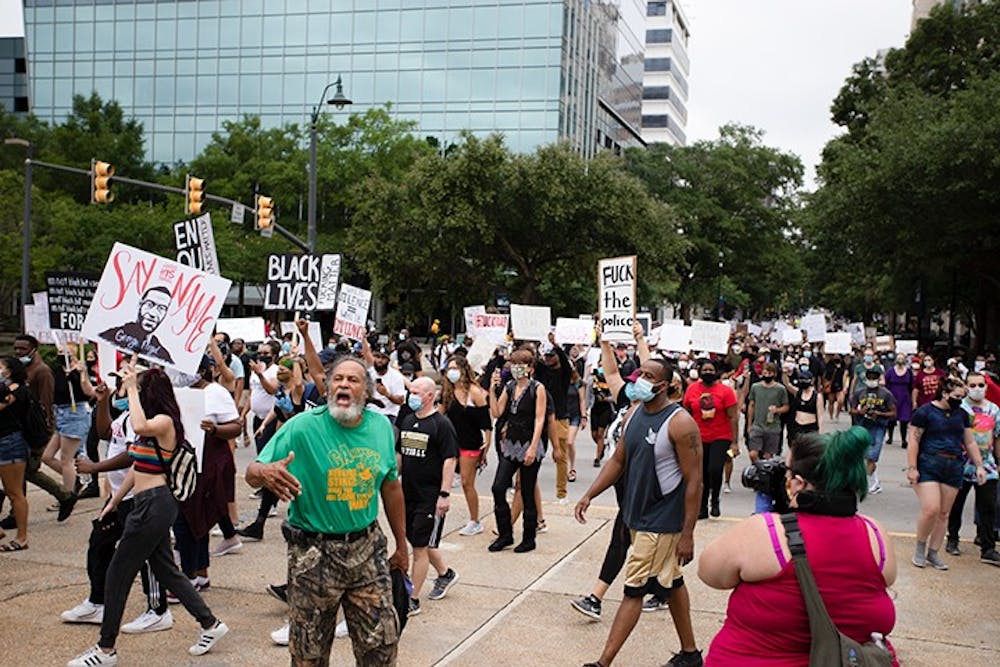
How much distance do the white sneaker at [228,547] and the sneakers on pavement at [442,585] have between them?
2077 millimetres

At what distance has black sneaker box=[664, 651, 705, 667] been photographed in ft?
19.0

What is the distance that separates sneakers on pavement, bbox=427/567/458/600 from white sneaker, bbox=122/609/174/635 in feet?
5.99

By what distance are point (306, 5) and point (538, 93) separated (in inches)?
600

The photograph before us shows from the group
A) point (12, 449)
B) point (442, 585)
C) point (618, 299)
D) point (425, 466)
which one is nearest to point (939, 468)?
point (618, 299)

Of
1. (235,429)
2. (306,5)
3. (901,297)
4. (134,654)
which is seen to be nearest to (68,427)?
(235,429)

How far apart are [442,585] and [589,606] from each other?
114 centimetres

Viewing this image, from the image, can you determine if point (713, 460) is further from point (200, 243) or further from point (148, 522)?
point (148, 522)

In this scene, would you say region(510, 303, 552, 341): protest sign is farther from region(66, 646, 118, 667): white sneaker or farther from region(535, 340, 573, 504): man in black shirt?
region(66, 646, 118, 667): white sneaker

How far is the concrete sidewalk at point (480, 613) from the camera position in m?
6.00

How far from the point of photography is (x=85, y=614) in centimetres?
639

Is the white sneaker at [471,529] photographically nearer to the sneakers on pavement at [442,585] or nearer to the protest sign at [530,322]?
the sneakers on pavement at [442,585]

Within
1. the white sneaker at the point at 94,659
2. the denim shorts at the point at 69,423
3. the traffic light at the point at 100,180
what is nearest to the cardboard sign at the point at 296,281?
the denim shorts at the point at 69,423

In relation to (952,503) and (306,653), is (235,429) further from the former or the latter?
(952,503)

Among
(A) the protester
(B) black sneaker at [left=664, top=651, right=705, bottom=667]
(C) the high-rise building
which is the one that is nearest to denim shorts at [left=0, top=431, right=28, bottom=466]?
(B) black sneaker at [left=664, top=651, right=705, bottom=667]
